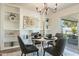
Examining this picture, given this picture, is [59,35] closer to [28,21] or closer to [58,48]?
[58,48]

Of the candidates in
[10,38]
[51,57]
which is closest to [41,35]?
[51,57]

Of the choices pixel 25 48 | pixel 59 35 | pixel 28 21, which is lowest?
pixel 25 48

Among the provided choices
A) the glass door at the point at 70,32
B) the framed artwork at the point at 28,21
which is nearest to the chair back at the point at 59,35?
the glass door at the point at 70,32

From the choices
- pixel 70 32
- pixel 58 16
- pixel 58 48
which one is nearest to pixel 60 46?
pixel 58 48

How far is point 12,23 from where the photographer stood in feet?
7.25

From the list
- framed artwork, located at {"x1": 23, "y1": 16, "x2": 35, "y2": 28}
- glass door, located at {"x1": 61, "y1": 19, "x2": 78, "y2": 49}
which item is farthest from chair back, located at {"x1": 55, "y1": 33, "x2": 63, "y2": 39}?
framed artwork, located at {"x1": 23, "y1": 16, "x2": 35, "y2": 28}

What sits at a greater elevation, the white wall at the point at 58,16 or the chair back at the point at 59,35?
the white wall at the point at 58,16

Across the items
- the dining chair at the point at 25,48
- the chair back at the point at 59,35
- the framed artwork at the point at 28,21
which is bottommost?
the dining chair at the point at 25,48

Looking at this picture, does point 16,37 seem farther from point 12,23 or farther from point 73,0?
point 73,0

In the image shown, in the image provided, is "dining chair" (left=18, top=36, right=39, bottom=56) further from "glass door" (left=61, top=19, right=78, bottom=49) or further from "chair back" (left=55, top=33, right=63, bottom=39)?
"glass door" (left=61, top=19, right=78, bottom=49)

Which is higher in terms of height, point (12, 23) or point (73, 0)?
point (73, 0)

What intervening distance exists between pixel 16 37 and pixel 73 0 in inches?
50.4

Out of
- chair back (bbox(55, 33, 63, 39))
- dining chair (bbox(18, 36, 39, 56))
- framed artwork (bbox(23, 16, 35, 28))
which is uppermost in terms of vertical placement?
framed artwork (bbox(23, 16, 35, 28))

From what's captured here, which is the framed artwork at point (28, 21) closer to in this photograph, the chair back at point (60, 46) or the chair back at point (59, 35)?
the chair back at point (59, 35)
